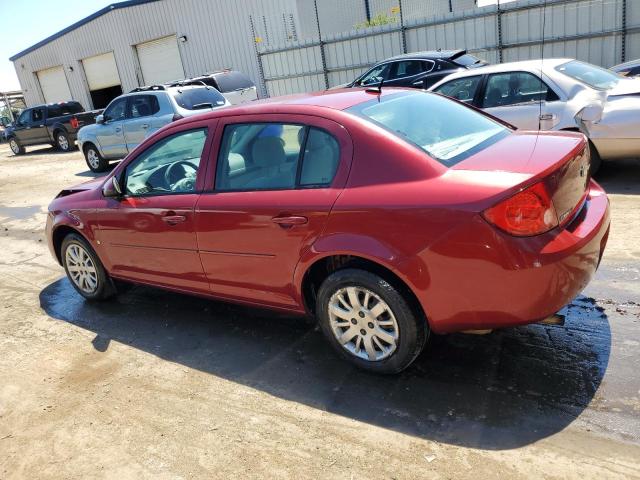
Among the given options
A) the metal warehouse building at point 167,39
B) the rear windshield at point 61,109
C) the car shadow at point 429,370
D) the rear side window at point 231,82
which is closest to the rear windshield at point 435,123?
the car shadow at point 429,370

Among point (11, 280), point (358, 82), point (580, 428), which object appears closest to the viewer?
point (580, 428)

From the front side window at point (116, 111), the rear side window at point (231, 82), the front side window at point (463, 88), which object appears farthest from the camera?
the rear side window at point (231, 82)

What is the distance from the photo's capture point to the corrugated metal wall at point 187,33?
21156 mm

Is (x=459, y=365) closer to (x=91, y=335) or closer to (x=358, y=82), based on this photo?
(x=91, y=335)

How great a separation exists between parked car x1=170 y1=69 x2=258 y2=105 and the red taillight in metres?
13.0

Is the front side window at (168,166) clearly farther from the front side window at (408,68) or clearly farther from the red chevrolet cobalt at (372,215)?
the front side window at (408,68)

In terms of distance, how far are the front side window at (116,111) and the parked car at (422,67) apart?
17.0 ft

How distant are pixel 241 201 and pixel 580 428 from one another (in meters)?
2.26

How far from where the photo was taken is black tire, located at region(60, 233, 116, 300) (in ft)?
16.0

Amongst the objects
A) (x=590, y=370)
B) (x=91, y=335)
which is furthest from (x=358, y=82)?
(x=590, y=370)

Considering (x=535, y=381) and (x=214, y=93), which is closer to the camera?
(x=535, y=381)

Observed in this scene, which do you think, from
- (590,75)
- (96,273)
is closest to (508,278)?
(96,273)

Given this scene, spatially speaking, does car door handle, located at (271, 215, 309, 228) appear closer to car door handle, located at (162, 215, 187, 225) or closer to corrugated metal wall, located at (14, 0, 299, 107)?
car door handle, located at (162, 215, 187, 225)

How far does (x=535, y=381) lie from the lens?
9.97ft
